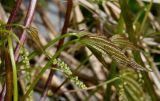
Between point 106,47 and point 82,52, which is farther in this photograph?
point 82,52

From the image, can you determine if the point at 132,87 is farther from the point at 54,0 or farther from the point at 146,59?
the point at 54,0

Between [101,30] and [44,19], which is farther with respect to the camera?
[44,19]

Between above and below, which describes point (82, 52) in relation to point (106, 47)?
below

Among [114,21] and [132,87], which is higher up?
[114,21]

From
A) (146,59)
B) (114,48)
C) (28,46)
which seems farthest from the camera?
(28,46)

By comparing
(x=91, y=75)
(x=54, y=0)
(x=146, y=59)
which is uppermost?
(x=54, y=0)

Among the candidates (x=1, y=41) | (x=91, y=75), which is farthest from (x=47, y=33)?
(x=1, y=41)

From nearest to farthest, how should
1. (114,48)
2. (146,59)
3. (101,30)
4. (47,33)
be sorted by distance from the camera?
(114,48) < (146,59) < (101,30) < (47,33)
